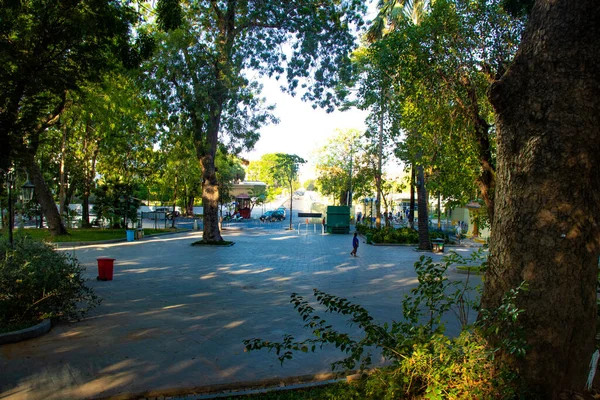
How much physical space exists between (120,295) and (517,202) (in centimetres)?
879

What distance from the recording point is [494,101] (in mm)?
3355

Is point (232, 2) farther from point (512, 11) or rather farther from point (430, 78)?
point (512, 11)

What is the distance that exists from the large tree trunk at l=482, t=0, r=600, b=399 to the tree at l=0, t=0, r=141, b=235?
268 inches

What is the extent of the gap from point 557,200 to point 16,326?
7.06 meters

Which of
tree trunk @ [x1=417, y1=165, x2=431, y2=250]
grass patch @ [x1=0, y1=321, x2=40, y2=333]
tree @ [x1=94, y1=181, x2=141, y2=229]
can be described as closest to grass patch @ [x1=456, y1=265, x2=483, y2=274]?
grass patch @ [x1=0, y1=321, x2=40, y2=333]

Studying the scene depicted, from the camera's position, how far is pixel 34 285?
6.37 m

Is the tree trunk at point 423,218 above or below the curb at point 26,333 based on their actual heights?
above

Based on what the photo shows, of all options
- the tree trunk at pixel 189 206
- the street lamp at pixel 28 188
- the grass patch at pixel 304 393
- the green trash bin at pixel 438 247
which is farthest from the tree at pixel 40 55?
the tree trunk at pixel 189 206

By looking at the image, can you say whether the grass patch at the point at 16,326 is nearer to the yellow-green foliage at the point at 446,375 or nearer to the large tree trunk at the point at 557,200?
the yellow-green foliage at the point at 446,375

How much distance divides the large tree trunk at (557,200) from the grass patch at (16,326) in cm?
644

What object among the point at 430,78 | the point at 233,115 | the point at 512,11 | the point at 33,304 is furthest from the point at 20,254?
the point at 233,115

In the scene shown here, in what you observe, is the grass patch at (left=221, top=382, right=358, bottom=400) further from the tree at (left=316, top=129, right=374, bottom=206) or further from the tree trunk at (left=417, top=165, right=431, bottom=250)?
the tree at (left=316, top=129, right=374, bottom=206)

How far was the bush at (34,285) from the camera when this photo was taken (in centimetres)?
618

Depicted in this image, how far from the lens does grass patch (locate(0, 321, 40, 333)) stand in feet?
19.9
